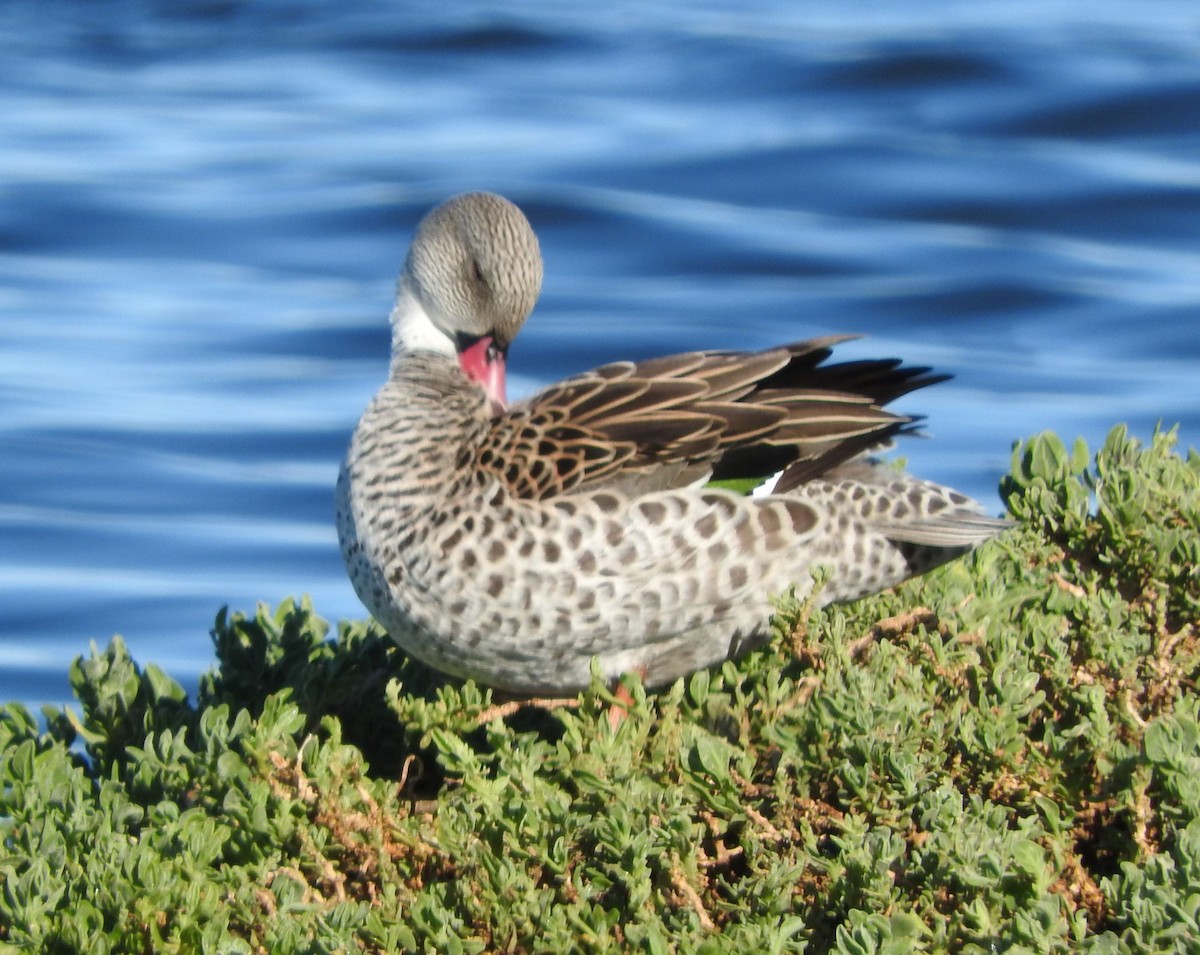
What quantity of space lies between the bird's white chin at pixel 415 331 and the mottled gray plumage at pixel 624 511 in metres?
0.18

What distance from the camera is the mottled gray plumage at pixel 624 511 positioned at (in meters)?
4.81

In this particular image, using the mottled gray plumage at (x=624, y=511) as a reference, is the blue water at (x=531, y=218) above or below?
above

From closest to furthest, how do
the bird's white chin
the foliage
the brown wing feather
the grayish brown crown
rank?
the foliage → the brown wing feather → the grayish brown crown → the bird's white chin

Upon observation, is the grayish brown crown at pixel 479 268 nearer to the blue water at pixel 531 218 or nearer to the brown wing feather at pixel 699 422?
the brown wing feather at pixel 699 422

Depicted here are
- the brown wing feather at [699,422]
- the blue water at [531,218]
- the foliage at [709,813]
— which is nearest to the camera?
the foliage at [709,813]

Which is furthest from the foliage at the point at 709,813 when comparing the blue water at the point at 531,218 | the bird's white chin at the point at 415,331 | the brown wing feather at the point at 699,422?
the blue water at the point at 531,218

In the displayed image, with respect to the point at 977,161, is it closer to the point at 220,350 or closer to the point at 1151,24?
the point at 1151,24

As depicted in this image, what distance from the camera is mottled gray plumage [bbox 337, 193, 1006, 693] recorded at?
4809 millimetres

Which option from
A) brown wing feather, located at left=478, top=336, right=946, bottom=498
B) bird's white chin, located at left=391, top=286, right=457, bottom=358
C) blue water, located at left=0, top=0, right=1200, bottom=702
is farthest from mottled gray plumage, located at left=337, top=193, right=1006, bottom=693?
blue water, located at left=0, top=0, right=1200, bottom=702

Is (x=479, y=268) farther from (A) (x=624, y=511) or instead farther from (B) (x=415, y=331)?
(A) (x=624, y=511)

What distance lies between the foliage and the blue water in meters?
4.68

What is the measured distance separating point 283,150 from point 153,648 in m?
7.76

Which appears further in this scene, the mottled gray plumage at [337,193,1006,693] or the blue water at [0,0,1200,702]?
the blue water at [0,0,1200,702]

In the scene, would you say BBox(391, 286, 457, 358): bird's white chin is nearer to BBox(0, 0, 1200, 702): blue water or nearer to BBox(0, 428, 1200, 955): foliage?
BBox(0, 428, 1200, 955): foliage
